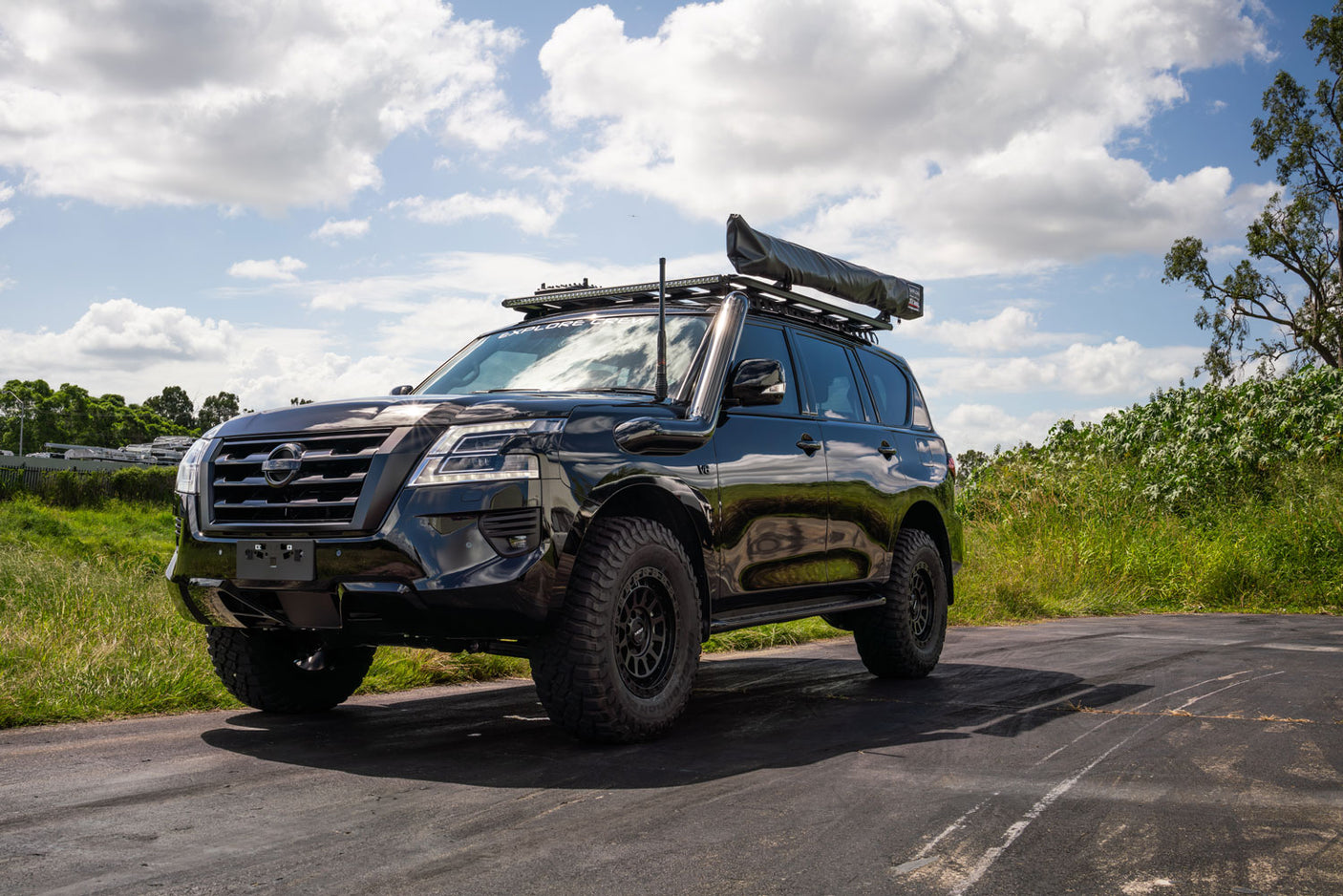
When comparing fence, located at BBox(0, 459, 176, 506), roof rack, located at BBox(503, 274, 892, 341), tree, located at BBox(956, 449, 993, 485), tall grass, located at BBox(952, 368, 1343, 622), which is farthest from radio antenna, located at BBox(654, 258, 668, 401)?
fence, located at BBox(0, 459, 176, 506)

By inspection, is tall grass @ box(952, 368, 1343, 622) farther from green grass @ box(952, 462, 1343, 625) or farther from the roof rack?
the roof rack

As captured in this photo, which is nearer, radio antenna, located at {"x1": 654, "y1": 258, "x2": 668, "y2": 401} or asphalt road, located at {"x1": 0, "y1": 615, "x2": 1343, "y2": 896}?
asphalt road, located at {"x1": 0, "y1": 615, "x2": 1343, "y2": 896}

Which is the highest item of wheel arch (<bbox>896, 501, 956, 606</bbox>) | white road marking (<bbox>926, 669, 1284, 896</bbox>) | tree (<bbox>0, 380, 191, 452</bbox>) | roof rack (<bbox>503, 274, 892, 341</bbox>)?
tree (<bbox>0, 380, 191, 452</bbox>)

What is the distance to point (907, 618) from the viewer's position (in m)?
7.34

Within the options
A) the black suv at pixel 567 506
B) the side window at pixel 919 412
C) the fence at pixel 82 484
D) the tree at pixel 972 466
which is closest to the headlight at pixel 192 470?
the black suv at pixel 567 506

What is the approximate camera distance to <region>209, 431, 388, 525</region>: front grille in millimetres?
A: 4539

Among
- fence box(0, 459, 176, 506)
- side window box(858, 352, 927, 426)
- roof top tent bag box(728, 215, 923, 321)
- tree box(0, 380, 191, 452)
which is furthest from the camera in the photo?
tree box(0, 380, 191, 452)

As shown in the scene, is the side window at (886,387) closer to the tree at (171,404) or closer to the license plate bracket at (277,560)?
the license plate bracket at (277,560)

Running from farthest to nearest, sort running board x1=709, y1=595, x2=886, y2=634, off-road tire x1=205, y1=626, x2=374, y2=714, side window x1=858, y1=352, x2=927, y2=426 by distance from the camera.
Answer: side window x1=858, y1=352, x2=927, y2=426 < running board x1=709, y1=595, x2=886, y2=634 < off-road tire x1=205, y1=626, x2=374, y2=714

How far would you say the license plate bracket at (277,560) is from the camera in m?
4.53

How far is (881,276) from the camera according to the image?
780cm

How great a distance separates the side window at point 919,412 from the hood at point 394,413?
3.72 meters

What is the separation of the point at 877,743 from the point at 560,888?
8.09 feet

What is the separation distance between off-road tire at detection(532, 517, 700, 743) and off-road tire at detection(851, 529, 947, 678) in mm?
2373
